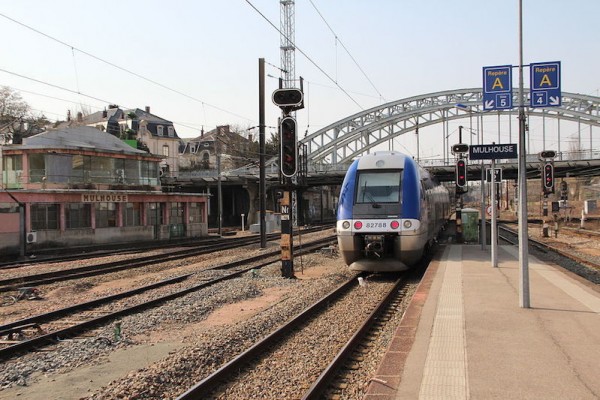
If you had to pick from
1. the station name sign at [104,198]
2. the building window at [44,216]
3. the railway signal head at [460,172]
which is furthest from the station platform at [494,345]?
the station name sign at [104,198]

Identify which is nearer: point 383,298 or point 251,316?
point 251,316

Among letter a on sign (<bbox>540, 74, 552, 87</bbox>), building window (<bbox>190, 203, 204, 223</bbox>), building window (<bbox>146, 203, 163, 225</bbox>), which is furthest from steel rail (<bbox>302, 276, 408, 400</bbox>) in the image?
building window (<bbox>190, 203, 204, 223</bbox>)

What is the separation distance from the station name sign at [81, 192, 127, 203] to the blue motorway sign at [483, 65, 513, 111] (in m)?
25.2

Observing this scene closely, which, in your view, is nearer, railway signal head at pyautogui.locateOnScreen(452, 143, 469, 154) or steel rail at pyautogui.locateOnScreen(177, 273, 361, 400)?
steel rail at pyautogui.locateOnScreen(177, 273, 361, 400)

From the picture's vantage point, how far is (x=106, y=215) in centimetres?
3153

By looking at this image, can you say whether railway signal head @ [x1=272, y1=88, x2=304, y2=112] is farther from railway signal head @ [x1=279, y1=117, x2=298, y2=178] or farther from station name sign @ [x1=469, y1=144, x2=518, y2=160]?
station name sign @ [x1=469, y1=144, x2=518, y2=160]

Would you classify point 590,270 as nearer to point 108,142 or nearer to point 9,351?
point 9,351

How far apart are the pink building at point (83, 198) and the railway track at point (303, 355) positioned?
62.2 feet

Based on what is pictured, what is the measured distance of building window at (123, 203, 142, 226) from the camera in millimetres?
32938

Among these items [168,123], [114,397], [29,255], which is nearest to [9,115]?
[168,123]

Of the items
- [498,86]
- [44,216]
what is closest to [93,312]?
[498,86]

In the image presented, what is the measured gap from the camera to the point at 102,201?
31.0 meters

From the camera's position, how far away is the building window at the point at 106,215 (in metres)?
30.9

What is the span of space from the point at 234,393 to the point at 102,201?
27.3 meters
